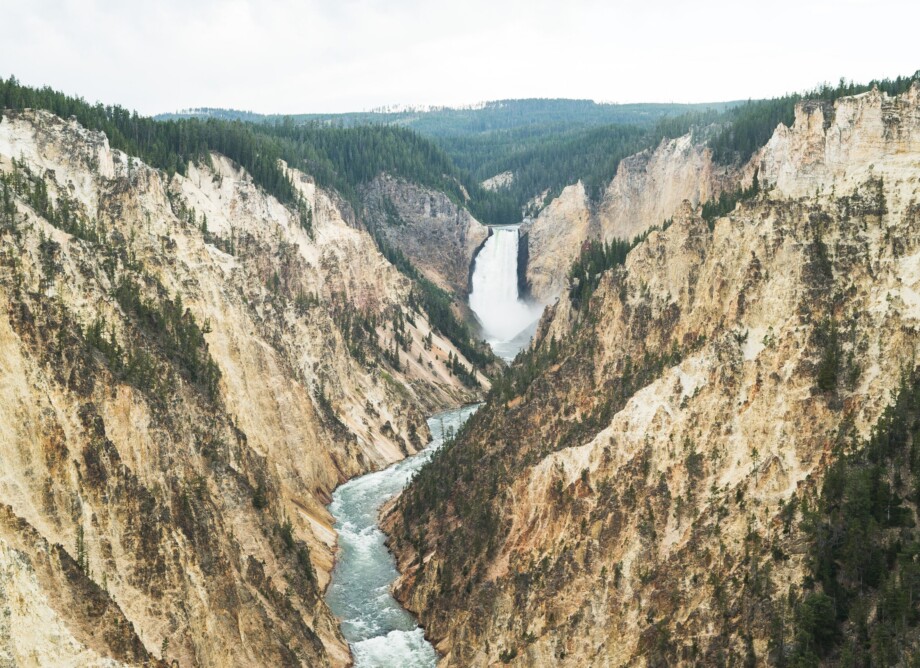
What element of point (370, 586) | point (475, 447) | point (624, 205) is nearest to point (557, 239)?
point (624, 205)

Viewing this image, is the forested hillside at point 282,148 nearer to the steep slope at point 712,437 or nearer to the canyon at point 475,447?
the canyon at point 475,447

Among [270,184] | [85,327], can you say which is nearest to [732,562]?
[85,327]

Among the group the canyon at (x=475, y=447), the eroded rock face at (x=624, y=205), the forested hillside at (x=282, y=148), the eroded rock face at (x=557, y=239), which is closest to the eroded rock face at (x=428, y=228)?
the forested hillside at (x=282, y=148)

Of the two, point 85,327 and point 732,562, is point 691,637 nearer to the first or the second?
point 732,562

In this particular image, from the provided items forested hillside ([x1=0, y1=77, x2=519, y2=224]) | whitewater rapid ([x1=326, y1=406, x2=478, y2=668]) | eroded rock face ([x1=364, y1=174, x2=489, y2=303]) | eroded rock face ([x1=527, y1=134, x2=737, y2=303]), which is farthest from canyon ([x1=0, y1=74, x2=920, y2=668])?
eroded rock face ([x1=364, y1=174, x2=489, y2=303])

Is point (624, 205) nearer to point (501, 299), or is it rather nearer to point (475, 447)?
point (501, 299)
